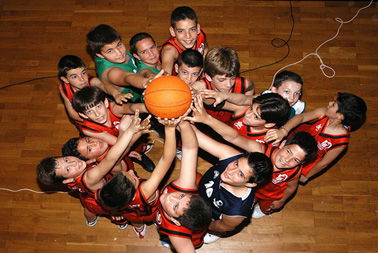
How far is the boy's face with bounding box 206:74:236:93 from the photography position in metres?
2.95

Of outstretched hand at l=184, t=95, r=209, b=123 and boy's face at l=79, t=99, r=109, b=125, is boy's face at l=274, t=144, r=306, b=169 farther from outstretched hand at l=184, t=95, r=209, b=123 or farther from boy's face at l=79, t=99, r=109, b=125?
boy's face at l=79, t=99, r=109, b=125

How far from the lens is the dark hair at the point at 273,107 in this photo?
8.77 ft

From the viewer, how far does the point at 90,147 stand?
2.91m

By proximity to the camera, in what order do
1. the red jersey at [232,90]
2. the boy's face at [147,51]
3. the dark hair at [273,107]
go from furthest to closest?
1. the boy's face at [147,51]
2. the red jersey at [232,90]
3. the dark hair at [273,107]

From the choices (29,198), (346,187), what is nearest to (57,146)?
(29,198)

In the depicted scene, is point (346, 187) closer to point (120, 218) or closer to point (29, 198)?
point (120, 218)

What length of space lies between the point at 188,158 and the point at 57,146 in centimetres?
198

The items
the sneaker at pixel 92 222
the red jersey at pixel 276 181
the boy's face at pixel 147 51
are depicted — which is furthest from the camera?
the sneaker at pixel 92 222

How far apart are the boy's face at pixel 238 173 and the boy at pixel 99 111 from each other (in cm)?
87

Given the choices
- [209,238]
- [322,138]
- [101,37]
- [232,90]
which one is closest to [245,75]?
[232,90]

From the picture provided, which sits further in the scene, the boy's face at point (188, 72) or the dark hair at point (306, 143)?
the boy's face at point (188, 72)

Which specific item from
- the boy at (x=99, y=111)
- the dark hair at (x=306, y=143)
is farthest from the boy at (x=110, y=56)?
the dark hair at (x=306, y=143)

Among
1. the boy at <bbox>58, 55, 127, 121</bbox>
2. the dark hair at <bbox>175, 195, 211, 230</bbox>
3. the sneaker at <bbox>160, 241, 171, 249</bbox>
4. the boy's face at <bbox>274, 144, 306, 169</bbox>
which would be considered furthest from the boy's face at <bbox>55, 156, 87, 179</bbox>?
the boy's face at <bbox>274, 144, 306, 169</bbox>

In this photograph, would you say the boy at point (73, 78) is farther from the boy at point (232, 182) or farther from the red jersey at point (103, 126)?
the boy at point (232, 182)
